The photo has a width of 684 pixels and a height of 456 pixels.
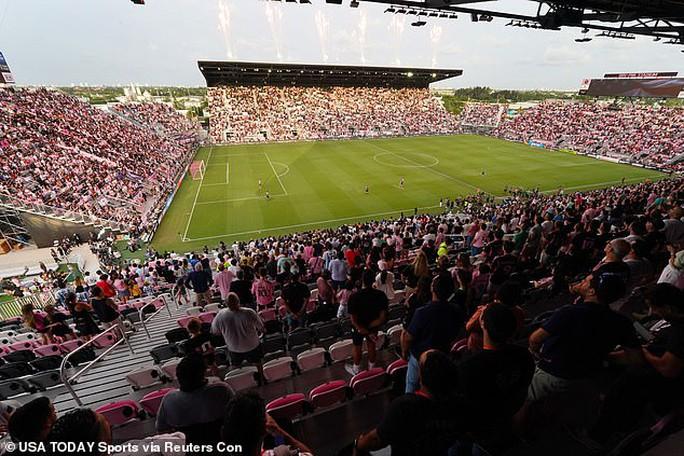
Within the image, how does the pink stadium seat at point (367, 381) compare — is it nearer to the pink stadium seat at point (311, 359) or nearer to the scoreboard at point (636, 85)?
the pink stadium seat at point (311, 359)

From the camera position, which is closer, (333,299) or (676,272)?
(676,272)

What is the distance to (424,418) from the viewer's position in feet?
6.59

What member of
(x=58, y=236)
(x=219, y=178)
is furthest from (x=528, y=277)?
(x=219, y=178)

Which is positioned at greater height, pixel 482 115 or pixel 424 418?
pixel 424 418

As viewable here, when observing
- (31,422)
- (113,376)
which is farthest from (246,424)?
(113,376)

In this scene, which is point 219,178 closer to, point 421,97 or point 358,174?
point 358,174

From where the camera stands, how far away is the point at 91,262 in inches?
748

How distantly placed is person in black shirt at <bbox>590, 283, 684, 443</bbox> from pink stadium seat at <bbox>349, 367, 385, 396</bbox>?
217cm

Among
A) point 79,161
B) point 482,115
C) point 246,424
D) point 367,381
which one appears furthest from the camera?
point 482,115

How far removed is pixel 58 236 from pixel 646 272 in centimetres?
2785

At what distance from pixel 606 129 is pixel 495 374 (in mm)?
64403

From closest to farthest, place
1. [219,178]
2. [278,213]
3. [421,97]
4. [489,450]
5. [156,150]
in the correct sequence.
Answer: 1. [489,450]
2. [278,213]
3. [219,178]
4. [156,150]
5. [421,97]

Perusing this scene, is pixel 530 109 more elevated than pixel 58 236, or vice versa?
pixel 530 109

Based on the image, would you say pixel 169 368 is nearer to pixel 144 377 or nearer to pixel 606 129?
pixel 144 377
